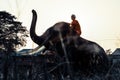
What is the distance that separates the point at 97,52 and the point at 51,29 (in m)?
2.05

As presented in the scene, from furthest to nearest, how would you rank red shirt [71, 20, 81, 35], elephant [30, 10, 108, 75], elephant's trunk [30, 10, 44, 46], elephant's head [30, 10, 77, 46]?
red shirt [71, 20, 81, 35] → elephant's head [30, 10, 77, 46] → elephant [30, 10, 108, 75] → elephant's trunk [30, 10, 44, 46]

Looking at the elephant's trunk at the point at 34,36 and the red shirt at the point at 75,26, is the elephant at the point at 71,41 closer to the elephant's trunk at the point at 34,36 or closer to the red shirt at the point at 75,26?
the elephant's trunk at the point at 34,36

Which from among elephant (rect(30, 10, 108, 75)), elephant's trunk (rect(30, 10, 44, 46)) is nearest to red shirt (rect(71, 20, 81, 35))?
elephant (rect(30, 10, 108, 75))

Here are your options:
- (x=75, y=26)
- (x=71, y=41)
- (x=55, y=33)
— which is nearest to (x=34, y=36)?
(x=55, y=33)

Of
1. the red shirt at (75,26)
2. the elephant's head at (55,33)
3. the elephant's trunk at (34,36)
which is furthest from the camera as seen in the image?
the red shirt at (75,26)

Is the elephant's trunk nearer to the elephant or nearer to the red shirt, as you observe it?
the elephant

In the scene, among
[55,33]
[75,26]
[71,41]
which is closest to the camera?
[71,41]

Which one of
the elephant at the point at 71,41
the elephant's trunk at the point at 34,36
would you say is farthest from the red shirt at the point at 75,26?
the elephant's trunk at the point at 34,36

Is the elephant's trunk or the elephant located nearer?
the elephant's trunk

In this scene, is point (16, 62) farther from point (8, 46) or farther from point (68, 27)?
point (68, 27)

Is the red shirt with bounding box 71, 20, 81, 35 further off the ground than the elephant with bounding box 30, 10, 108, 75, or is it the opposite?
the red shirt with bounding box 71, 20, 81, 35

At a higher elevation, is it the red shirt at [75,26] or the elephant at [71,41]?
the red shirt at [75,26]

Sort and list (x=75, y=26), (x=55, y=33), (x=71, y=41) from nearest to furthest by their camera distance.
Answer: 1. (x=71, y=41)
2. (x=55, y=33)
3. (x=75, y=26)

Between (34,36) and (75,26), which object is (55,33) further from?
(75,26)
